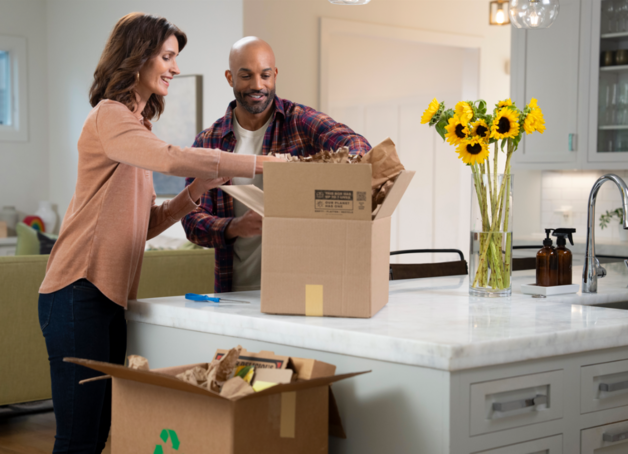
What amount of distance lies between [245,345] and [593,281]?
102 cm

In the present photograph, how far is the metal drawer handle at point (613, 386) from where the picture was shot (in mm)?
1491

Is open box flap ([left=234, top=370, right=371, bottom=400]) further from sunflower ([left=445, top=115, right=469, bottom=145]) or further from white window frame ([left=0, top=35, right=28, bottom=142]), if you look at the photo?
white window frame ([left=0, top=35, right=28, bottom=142])

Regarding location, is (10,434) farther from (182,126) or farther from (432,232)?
(432,232)

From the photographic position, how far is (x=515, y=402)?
134cm

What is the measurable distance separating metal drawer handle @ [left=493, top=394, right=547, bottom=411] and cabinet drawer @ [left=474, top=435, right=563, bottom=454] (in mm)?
72

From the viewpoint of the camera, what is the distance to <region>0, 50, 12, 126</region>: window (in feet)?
23.4

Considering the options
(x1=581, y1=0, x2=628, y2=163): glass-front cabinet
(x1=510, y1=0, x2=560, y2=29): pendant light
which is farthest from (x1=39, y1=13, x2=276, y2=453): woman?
A: (x1=581, y1=0, x2=628, y2=163): glass-front cabinet

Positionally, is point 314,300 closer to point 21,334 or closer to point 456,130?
point 456,130

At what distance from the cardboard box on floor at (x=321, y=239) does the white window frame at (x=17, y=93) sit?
6272 millimetres

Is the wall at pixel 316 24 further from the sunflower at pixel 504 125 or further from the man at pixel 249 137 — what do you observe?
the sunflower at pixel 504 125

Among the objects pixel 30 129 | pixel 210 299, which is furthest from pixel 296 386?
pixel 30 129

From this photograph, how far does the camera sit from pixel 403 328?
1408 mm

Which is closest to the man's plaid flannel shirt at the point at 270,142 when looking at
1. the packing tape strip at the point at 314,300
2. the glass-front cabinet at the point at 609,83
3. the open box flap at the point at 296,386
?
the packing tape strip at the point at 314,300

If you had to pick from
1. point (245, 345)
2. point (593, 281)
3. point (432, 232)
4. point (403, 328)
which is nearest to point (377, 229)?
point (403, 328)
